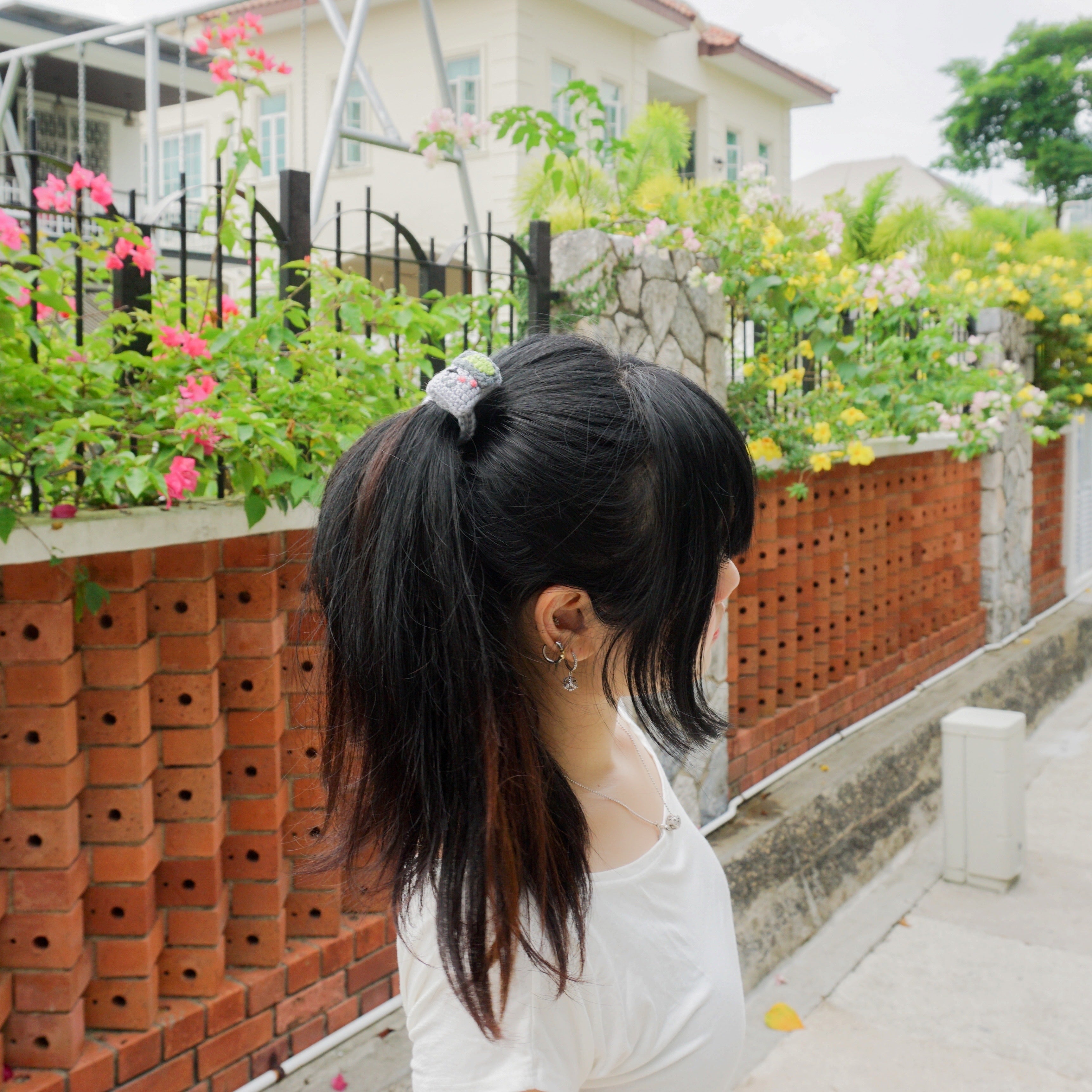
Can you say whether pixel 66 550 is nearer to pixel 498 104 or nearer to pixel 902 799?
pixel 902 799

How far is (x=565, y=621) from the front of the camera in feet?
3.35

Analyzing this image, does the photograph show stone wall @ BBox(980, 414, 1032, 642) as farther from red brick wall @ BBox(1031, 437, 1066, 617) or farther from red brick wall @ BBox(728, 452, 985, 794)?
red brick wall @ BBox(1031, 437, 1066, 617)

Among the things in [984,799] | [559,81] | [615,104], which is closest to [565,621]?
[984,799]

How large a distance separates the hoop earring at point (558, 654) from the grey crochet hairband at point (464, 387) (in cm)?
23

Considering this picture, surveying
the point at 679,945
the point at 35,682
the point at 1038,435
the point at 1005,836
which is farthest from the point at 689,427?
the point at 1038,435

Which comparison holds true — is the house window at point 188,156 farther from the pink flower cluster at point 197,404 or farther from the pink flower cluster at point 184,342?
the pink flower cluster at point 197,404

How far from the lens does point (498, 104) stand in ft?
38.0

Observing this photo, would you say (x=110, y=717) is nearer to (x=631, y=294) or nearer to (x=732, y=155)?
(x=631, y=294)

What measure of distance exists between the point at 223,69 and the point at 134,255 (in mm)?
576

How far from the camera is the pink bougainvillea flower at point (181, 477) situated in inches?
72.1

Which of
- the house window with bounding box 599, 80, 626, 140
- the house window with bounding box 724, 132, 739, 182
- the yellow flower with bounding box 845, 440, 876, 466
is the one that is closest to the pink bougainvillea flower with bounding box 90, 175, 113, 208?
the yellow flower with bounding box 845, 440, 876, 466

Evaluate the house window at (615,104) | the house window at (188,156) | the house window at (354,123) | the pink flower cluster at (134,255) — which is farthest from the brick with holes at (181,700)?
the house window at (615,104)

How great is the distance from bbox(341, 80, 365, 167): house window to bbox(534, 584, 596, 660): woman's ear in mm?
12274

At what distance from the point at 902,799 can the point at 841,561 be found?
3.80ft
